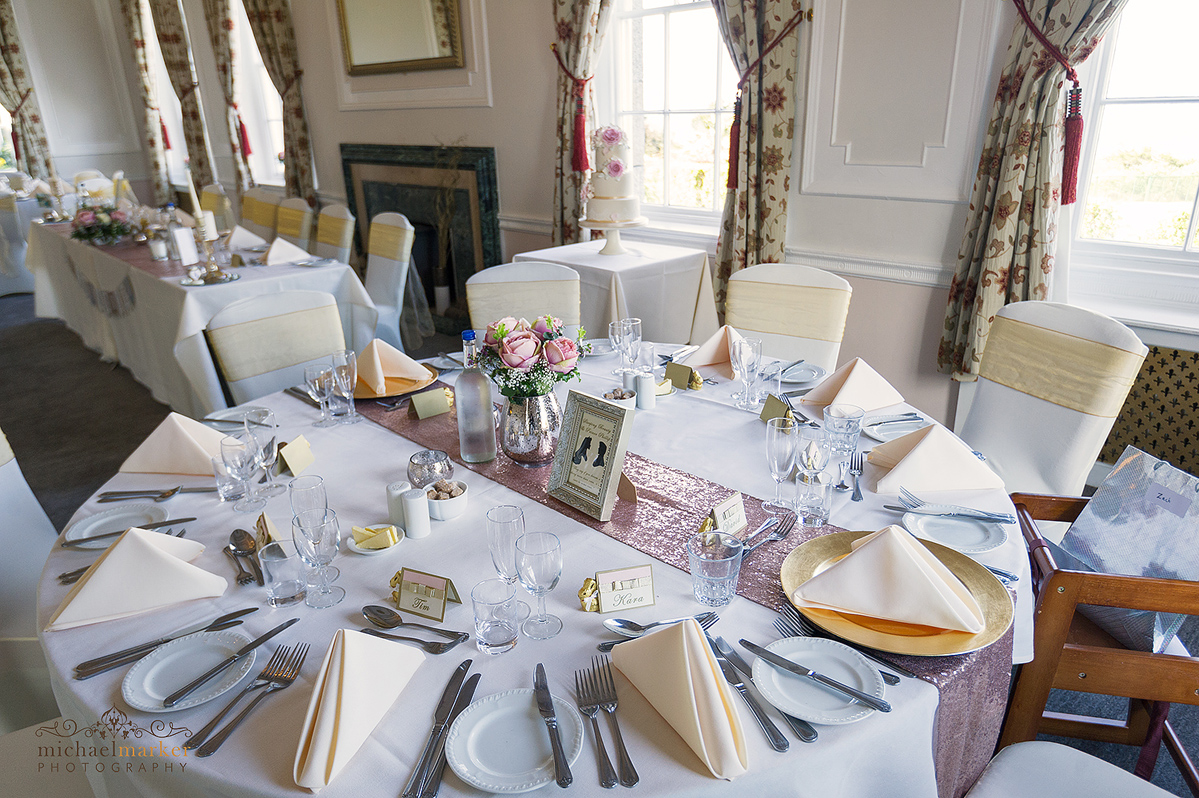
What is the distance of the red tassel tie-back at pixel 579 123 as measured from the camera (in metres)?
3.67

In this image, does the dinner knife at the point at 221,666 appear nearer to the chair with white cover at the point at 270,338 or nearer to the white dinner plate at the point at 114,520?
the white dinner plate at the point at 114,520

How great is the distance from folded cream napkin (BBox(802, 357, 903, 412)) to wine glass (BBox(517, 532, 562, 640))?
894 mm

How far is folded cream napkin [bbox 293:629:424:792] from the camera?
2.47 feet

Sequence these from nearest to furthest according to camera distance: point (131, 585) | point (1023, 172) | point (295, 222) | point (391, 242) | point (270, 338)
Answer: point (131, 585) < point (270, 338) < point (1023, 172) < point (391, 242) < point (295, 222)

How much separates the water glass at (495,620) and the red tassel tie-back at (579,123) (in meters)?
3.13

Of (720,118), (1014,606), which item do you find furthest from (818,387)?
(720,118)

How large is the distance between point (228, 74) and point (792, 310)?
6075 millimetres

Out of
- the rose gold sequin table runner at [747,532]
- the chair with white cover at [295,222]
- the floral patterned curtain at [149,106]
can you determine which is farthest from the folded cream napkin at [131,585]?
the floral patterned curtain at [149,106]

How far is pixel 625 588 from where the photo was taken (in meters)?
1.00

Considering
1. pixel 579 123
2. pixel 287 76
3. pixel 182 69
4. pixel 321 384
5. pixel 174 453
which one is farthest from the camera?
pixel 182 69

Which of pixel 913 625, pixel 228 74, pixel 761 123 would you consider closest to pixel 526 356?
pixel 913 625

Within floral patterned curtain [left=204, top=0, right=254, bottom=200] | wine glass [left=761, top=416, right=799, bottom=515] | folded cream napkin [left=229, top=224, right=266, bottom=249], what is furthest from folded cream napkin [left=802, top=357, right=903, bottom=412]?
floral patterned curtain [left=204, top=0, right=254, bottom=200]

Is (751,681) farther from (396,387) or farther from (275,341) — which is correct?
(275,341)

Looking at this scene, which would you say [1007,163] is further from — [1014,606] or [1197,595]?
[1014,606]
